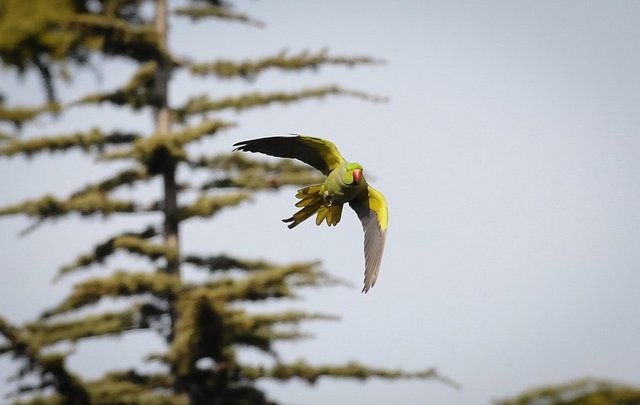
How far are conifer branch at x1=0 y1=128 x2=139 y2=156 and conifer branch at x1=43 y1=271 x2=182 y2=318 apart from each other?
1.95m

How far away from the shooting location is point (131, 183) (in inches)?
448

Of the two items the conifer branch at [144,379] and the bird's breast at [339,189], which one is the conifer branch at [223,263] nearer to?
the conifer branch at [144,379]

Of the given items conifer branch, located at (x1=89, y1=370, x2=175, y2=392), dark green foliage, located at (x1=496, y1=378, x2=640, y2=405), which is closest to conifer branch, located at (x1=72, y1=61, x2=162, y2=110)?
conifer branch, located at (x1=89, y1=370, x2=175, y2=392)

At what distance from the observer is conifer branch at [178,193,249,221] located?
34.6 feet

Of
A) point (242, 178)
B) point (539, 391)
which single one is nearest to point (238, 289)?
point (242, 178)

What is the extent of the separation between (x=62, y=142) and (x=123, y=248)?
164 centimetres

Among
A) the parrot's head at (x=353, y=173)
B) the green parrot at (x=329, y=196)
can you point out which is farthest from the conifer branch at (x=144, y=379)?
the parrot's head at (x=353, y=173)

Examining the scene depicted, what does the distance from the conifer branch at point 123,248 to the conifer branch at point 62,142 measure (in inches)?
46.2

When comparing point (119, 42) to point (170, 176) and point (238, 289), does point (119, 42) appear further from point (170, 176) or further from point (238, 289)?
point (238, 289)

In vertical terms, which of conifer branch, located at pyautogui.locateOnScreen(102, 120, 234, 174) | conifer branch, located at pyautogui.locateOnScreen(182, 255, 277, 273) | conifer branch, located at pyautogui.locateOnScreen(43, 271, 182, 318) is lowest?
conifer branch, located at pyautogui.locateOnScreen(43, 271, 182, 318)

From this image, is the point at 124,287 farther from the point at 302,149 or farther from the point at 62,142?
the point at 302,149

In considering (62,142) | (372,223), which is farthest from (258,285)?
(372,223)

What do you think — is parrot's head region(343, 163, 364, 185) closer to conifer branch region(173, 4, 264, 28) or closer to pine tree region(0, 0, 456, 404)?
pine tree region(0, 0, 456, 404)

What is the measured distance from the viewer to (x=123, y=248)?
10.4 metres
